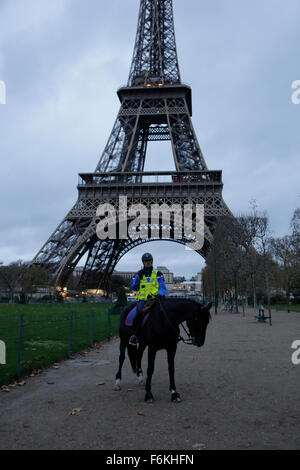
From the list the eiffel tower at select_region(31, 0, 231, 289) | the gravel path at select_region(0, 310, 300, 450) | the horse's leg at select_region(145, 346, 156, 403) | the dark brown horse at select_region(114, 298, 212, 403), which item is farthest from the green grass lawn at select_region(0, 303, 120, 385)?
the eiffel tower at select_region(31, 0, 231, 289)

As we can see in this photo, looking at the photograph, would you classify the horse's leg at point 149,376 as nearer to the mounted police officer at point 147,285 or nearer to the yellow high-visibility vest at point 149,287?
the mounted police officer at point 147,285

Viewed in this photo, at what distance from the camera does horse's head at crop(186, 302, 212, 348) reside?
702cm

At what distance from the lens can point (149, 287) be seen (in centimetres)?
779

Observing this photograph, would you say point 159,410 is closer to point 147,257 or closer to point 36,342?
point 147,257

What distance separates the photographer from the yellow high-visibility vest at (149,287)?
775 centimetres

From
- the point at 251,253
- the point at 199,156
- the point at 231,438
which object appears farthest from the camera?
the point at 199,156

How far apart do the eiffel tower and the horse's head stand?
3898cm

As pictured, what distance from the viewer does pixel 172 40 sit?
6019 centimetres

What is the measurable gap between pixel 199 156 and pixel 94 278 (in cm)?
2516

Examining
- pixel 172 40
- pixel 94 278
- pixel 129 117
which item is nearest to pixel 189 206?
pixel 129 117

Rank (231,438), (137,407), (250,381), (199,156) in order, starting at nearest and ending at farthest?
(231,438) < (137,407) < (250,381) < (199,156)

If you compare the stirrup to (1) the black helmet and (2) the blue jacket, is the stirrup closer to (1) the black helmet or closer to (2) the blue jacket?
(2) the blue jacket

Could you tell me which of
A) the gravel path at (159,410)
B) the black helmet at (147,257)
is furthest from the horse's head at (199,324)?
the black helmet at (147,257)

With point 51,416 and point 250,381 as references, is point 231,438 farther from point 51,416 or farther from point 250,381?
point 250,381
